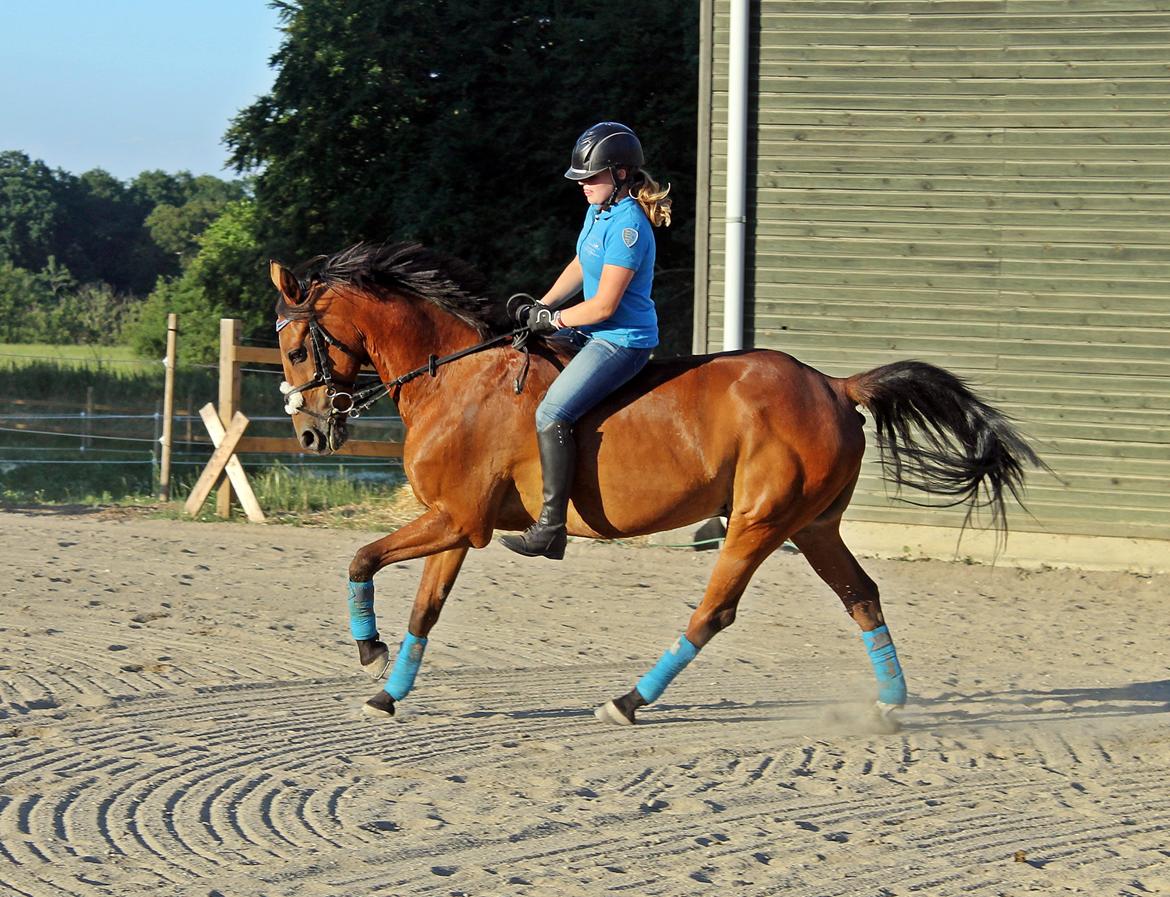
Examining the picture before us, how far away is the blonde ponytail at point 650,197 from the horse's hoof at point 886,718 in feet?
8.28

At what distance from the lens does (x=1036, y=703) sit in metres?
7.28

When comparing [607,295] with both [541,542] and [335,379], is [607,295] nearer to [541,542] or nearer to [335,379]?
[541,542]

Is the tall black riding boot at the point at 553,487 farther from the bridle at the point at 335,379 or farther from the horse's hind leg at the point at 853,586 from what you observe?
the horse's hind leg at the point at 853,586

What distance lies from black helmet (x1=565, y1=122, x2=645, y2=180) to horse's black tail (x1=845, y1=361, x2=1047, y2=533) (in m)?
1.54

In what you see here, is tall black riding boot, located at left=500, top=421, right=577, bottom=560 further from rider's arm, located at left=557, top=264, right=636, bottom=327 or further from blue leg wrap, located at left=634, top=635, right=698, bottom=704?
blue leg wrap, located at left=634, top=635, right=698, bottom=704

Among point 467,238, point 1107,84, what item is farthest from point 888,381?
point 467,238

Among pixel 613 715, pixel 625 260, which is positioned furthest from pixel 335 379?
pixel 613 715

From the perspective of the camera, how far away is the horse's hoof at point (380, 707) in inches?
251

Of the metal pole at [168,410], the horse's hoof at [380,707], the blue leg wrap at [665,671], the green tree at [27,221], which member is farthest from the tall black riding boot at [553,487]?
the green tree at [27,221]

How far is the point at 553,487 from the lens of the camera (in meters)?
6.22

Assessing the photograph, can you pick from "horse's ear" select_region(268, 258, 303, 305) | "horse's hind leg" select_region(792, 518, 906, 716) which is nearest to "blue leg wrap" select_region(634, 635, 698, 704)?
"horse's hind leg" select_region(792, 518, 906, 716)

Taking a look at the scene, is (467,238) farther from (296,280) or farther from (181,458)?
(296,280)

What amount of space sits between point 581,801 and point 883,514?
25.0 feet

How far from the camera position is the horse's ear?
6.51m
